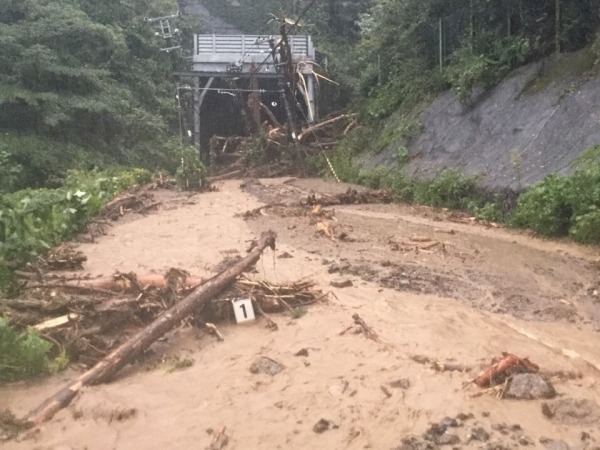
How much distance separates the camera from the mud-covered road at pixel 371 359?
4422mm

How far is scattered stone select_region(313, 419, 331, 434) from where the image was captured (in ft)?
14.5

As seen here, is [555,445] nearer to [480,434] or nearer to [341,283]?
[480,434]

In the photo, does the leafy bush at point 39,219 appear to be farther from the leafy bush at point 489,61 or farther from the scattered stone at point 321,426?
the leafy bush at point 489,61

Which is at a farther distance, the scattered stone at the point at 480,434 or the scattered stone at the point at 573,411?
the scattered stone at the point at 573,411

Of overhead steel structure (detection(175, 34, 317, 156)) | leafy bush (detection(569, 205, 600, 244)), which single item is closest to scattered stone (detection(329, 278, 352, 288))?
leafy bush (detection(569, 205, 600, 244))

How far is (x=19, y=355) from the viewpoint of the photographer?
→ 544 centimetres

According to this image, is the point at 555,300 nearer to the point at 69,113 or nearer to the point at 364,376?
the point at 364,376

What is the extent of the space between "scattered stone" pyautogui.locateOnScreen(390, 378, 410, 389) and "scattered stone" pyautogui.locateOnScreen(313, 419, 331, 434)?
2.46 ft

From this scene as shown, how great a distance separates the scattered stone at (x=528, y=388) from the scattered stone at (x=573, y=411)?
0.10 meters

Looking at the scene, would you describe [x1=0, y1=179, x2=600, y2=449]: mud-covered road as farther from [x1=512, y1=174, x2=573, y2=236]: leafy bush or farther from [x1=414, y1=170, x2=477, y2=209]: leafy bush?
[x1=414, y1=170, x2=477, y2=209]: leafy bush

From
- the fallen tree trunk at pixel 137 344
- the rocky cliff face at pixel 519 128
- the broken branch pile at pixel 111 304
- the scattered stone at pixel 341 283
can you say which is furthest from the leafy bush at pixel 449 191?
the fallen tree trunk at pixel 137 344

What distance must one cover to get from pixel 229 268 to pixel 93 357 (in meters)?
1.72

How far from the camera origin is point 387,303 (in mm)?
7270

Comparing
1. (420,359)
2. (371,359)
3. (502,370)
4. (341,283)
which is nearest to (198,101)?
(341,283)
